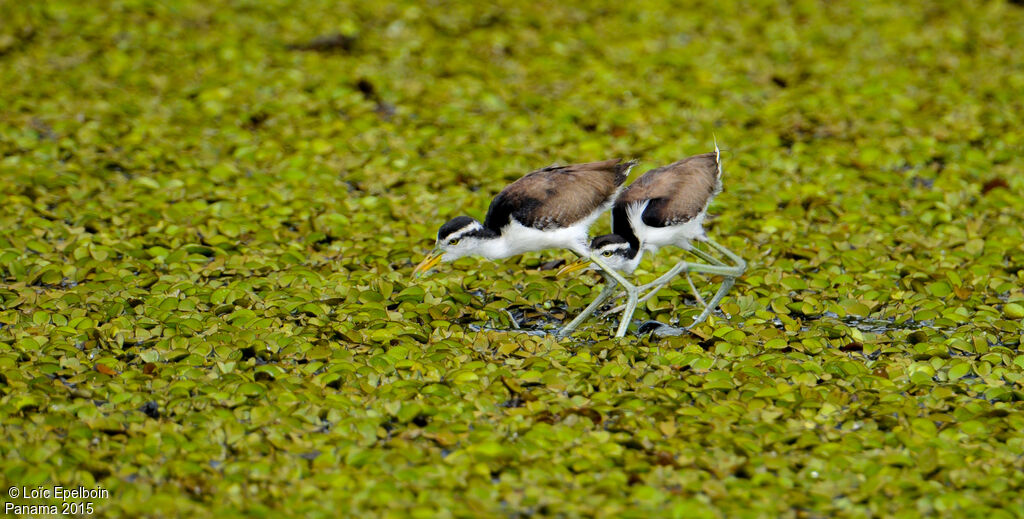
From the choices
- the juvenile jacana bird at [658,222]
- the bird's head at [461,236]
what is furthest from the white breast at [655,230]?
the bird's head at [461,236]

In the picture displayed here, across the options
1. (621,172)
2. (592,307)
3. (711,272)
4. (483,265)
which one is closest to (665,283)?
(711,272)

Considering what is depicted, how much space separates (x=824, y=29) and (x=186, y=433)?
9.86 meters

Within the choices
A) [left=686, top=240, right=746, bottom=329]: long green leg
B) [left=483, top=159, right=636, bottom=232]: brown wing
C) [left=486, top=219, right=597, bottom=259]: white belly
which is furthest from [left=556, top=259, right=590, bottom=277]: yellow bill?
[left=686, top=240, right=746, bottom=329]: long green leg

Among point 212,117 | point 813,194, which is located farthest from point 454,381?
point 212,117

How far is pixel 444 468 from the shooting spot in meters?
5.75

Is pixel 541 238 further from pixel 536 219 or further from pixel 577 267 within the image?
pixel 577 267

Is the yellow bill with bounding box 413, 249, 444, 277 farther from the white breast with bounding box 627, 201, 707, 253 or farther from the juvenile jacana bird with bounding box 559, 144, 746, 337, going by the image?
the white breast with bounding box 627, 201, 707, 253

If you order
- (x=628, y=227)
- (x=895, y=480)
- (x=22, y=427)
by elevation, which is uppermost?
(x=628, y=227)

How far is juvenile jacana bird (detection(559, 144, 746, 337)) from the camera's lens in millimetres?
7113

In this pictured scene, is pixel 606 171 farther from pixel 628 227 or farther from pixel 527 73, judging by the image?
pixel 527 73

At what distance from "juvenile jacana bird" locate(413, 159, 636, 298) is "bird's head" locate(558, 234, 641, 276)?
6 centimetres

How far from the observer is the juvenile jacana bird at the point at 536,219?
699 centimetres

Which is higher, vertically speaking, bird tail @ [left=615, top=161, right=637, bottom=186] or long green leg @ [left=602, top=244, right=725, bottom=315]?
bird tail @ [left=615, top=161, right=637, bottom=186]

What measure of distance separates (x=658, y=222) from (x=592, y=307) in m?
0.81
